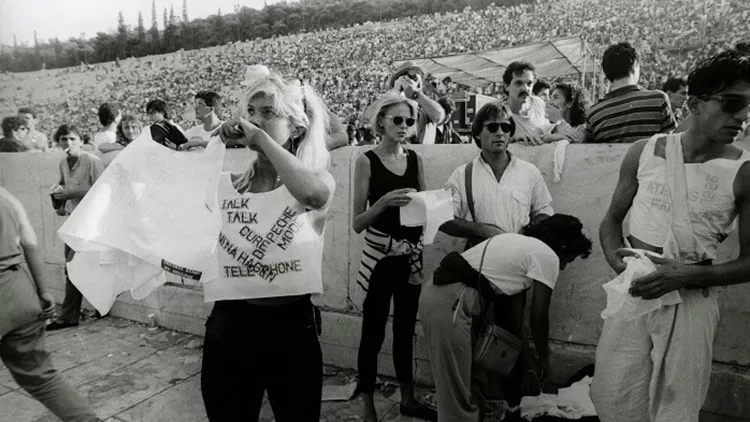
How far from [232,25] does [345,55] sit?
9.59ft

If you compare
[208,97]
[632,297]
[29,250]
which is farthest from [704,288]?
[208,97]

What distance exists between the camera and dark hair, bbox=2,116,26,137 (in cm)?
591

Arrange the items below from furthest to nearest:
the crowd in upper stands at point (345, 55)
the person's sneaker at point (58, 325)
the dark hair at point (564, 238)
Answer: the crowd in upper stands at point (345, 55) → the person's sneaker at point (58, 325) → the dark hair at point (564, 238)

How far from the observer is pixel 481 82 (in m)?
15.4

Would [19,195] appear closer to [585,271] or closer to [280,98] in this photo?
[280,98]

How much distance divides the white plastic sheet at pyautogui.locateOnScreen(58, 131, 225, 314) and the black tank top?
1.40m

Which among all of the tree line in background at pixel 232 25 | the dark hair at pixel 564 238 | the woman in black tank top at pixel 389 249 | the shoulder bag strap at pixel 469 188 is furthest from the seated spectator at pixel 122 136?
the tree line in background at pixel 232 25

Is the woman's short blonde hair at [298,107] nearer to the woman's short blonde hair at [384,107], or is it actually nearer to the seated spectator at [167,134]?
the seated spectator at [167,134]

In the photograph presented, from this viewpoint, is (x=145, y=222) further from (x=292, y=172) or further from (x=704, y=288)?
(x=704, y=288)

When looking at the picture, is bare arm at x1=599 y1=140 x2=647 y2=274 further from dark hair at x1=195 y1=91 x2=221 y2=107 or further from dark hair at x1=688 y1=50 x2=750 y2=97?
dark hair at x1=195 y1=91 x2=221 y2=107

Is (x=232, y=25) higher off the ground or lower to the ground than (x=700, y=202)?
higher

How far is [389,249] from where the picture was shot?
9.88 feet

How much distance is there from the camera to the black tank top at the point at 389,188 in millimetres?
3012

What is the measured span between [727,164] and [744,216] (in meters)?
0.21
